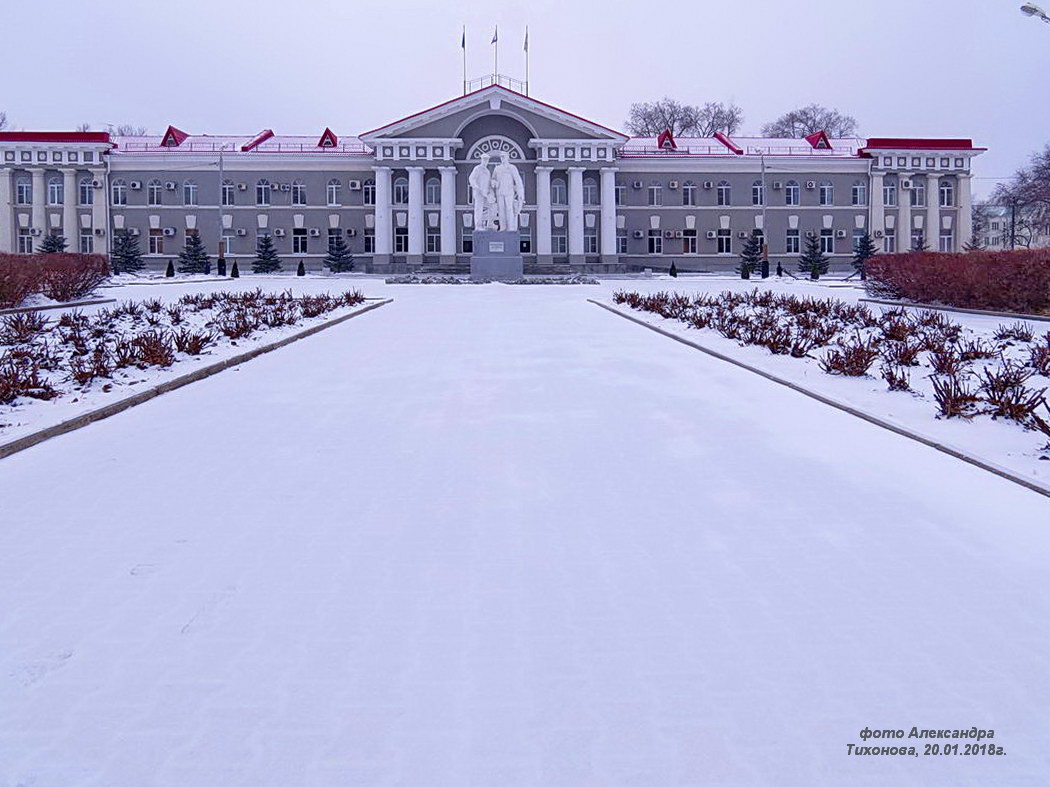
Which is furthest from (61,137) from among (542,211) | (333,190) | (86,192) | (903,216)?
(903,216)

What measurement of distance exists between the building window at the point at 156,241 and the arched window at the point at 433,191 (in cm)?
1873

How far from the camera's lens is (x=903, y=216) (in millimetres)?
73812

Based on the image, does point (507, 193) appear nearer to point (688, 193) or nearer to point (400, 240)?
point (400, 240)

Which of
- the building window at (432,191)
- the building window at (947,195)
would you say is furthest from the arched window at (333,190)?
the building window at (947,195)

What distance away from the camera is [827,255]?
242 feet

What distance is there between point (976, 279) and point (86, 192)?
6432cm

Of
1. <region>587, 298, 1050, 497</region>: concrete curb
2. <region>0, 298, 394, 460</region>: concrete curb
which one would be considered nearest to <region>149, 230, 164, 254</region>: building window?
<region>0, 298, 394, 460</region>: concrete curb

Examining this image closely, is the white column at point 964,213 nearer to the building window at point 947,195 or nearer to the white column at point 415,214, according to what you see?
the building window at point 947,195

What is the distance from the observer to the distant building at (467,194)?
69.2m

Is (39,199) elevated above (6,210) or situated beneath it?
elevated above

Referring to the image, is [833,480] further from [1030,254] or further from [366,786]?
[1030,254]

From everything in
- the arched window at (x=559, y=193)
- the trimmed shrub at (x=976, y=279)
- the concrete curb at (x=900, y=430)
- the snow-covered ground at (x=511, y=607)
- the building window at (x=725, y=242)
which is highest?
the arched window at (x=559, y=193)

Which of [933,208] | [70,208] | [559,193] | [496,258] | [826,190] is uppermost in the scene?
[826,190]

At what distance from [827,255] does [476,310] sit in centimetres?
5274
